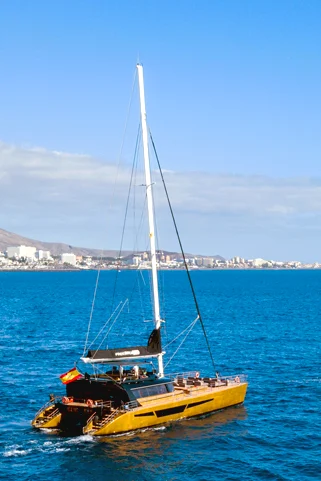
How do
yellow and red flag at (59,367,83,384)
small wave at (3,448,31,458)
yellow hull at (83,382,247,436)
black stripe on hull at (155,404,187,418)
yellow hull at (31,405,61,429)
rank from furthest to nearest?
yellow and red flag at (59,367,83,384) → black stripe on hull at (155,404,187,418) → yellow hull at (31,405,61,429) → yellow hull at (83,382,247,436) → small wave at (3,448,31,458)

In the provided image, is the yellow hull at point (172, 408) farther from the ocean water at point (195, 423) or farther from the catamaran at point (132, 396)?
the ocean water at point (195, 423)

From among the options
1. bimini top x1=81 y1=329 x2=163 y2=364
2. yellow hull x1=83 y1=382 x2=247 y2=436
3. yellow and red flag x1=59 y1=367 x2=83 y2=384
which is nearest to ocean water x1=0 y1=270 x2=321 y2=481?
yellow hull x1=83 y1=382 x2=247 y2=436

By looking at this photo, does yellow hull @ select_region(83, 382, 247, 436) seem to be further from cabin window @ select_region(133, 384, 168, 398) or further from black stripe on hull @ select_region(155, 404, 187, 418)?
cabin window @ select_region(133, 384, 168, 398)

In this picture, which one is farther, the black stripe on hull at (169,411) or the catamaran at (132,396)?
the black stripe on hull at (169,411)

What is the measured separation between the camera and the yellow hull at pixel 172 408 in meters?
36.1

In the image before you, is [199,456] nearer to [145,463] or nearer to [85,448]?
[145,463]

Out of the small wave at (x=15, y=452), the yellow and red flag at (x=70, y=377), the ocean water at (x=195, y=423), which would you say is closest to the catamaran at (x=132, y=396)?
→ the yellow and red flag at (x=70, y=377)

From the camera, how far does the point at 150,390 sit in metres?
39.2

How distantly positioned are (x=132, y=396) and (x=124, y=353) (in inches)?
152

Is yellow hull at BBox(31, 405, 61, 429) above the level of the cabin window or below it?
below

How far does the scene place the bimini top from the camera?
40.1 metres

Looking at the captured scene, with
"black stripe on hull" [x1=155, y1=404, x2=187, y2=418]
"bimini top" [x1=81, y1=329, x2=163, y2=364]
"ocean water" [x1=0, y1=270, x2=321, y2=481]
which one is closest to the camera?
"ocean water" [x1=0, y1=270, x2=321, y2=481]

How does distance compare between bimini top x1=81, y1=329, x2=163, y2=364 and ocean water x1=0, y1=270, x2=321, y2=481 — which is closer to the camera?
ocean water x1=0, y1=270, x2=321, y2=481

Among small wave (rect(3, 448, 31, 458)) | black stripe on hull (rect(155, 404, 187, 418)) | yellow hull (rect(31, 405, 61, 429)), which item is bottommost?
small wave (rect(3, 448, 31, 458))
